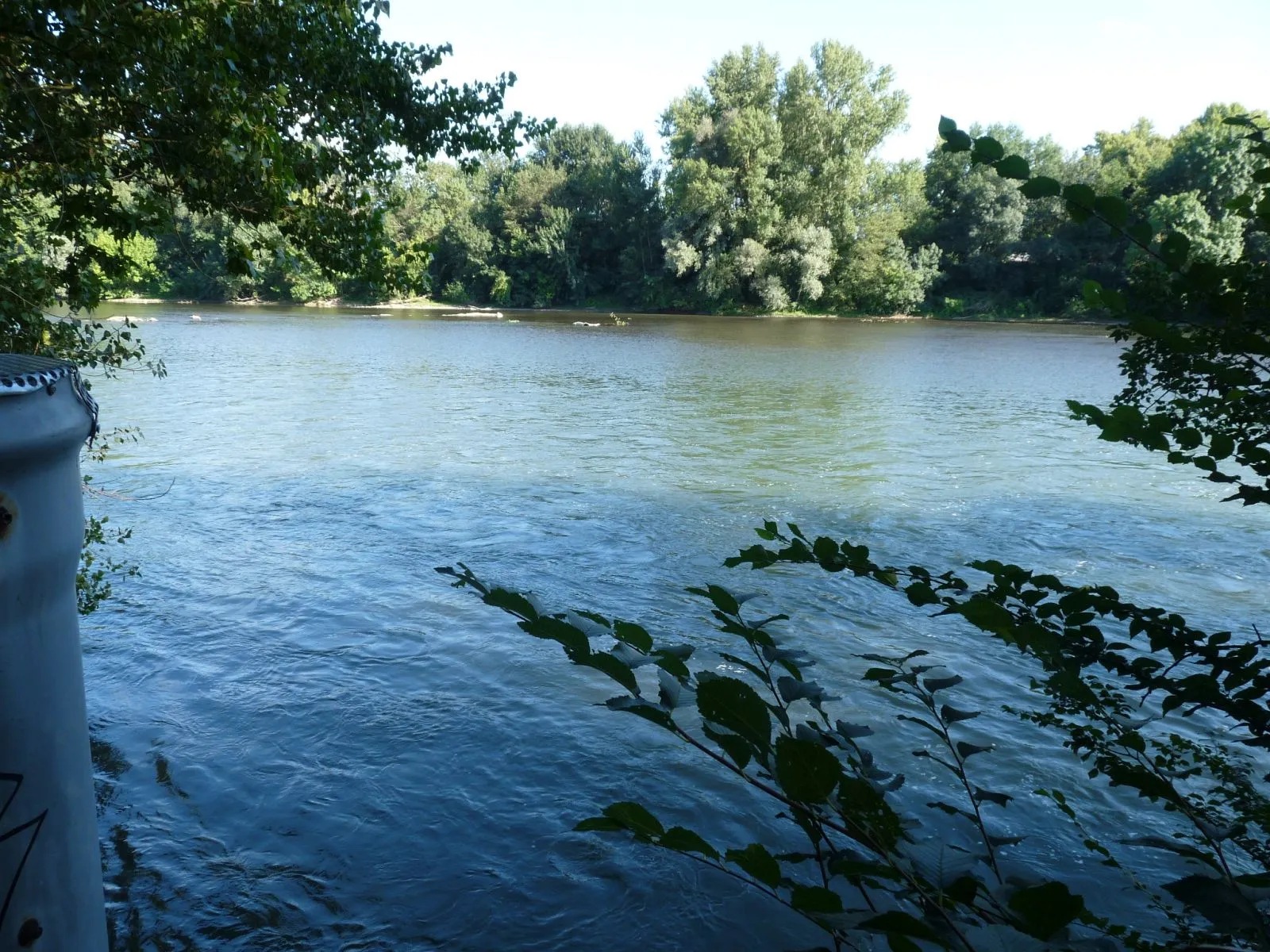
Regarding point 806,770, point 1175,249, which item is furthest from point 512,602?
point 1175,249

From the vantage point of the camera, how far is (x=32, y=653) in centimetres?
139

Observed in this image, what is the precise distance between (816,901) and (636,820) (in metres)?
A: 0.23

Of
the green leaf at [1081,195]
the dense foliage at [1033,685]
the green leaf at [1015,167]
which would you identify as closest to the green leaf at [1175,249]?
the dense foliage at [1033,685]

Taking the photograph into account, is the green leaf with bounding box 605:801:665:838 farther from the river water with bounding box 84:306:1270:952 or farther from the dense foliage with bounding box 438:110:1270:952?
the river water with bounding box 84:306:1270:952

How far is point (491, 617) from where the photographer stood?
820cm

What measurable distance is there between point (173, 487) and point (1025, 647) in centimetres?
1323

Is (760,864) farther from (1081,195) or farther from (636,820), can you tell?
(1081,195)

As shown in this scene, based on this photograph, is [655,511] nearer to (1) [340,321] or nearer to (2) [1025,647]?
(2) [1025,647]

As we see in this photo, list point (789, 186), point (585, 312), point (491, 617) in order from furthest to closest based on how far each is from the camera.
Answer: point (585, 312) → point (789, 186) → point (491, 617)

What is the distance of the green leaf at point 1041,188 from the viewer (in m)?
1.69

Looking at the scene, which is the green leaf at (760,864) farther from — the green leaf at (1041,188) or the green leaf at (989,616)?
the green leaf at (1041,188)

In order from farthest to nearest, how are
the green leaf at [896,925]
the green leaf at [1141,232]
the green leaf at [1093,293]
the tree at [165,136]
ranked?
1. the tree at [165,136]
2. the green leaf at [1093,293]
3. the green leaf at [1141,232]
4. the green leaf at [896,925]

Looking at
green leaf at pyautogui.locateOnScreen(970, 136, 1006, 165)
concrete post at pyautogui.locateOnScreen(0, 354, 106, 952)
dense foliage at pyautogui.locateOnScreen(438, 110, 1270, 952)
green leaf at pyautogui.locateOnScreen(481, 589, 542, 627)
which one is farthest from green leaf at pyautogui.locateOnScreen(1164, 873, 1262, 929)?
concrete post at pyautogui.locateOnScreen(0, 354, 106, 952)

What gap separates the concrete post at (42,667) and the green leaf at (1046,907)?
1.37 metres
